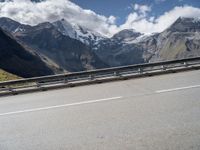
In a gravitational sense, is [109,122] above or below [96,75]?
below

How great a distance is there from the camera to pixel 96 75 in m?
17.3

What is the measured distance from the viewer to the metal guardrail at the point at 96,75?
16.5m

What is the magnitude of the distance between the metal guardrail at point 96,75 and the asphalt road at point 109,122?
433 centimetres

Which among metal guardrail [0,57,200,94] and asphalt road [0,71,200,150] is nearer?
asphalt road [0,71,200,150]

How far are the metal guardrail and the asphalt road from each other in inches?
170

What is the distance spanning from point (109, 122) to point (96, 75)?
942 cm

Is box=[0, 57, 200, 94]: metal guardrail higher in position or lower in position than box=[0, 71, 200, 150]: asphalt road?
higher

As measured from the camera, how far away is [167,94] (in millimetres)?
10883

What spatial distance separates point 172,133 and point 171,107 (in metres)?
2.28

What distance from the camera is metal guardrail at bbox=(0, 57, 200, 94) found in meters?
16.5

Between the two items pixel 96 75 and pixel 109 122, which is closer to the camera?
pixel 109 122

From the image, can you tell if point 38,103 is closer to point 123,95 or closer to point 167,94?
point 123,95

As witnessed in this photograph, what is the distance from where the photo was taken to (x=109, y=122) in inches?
313

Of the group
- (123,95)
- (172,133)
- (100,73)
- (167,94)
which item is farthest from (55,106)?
(100,73)
